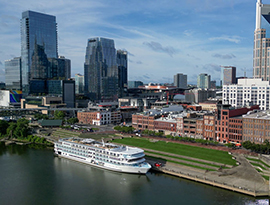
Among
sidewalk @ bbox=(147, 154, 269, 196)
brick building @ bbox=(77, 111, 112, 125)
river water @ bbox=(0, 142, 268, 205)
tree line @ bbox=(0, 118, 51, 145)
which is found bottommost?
river water @ bbox=(0, 142, 268, 205)

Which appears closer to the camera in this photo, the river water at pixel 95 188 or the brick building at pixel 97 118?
the river water at pixel 95 188

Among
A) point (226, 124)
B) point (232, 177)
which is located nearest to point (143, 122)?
point (226, 124)

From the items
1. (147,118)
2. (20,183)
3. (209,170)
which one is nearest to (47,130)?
(147,118)

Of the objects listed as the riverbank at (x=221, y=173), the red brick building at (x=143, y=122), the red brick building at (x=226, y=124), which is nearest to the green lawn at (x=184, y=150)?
the riverbank at (x=221, y=173)

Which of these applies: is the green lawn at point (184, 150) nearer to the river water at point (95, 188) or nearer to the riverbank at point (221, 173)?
the riverbank at point (221, 173)

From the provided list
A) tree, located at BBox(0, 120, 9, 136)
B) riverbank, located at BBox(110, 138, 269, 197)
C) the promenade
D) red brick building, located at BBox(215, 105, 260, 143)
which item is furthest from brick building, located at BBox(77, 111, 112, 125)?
the promenade

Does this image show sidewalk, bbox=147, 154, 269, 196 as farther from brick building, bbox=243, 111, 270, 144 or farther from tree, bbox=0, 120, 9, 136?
tree, bbox=0, 120, 9, 136
